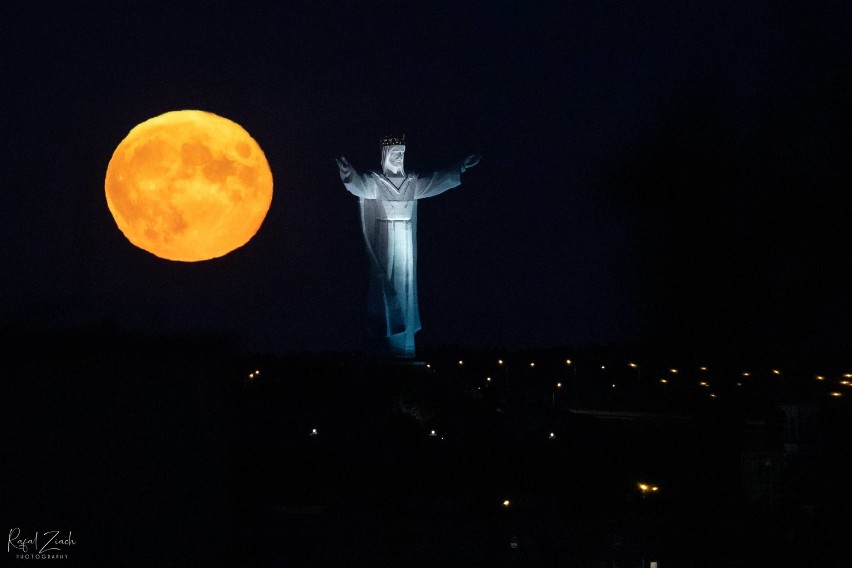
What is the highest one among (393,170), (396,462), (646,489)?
(393,170)

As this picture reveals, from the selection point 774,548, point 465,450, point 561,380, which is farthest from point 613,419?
point 774,548

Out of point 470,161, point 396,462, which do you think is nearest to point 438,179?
point 470,161

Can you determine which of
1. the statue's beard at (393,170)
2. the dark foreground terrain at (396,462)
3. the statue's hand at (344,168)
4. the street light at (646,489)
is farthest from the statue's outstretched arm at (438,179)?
the street light at (646,489)

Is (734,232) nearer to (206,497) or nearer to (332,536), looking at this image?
(332,536)

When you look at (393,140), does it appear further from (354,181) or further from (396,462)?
(396,462)

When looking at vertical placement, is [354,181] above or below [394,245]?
above

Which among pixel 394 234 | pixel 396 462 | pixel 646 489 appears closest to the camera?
pixel 646 489

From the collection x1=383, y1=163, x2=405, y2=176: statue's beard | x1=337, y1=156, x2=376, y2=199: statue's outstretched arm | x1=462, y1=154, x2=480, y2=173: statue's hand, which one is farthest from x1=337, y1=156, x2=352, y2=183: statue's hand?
x1=462, y1=154, x2=480, y2=173: statue's hand
